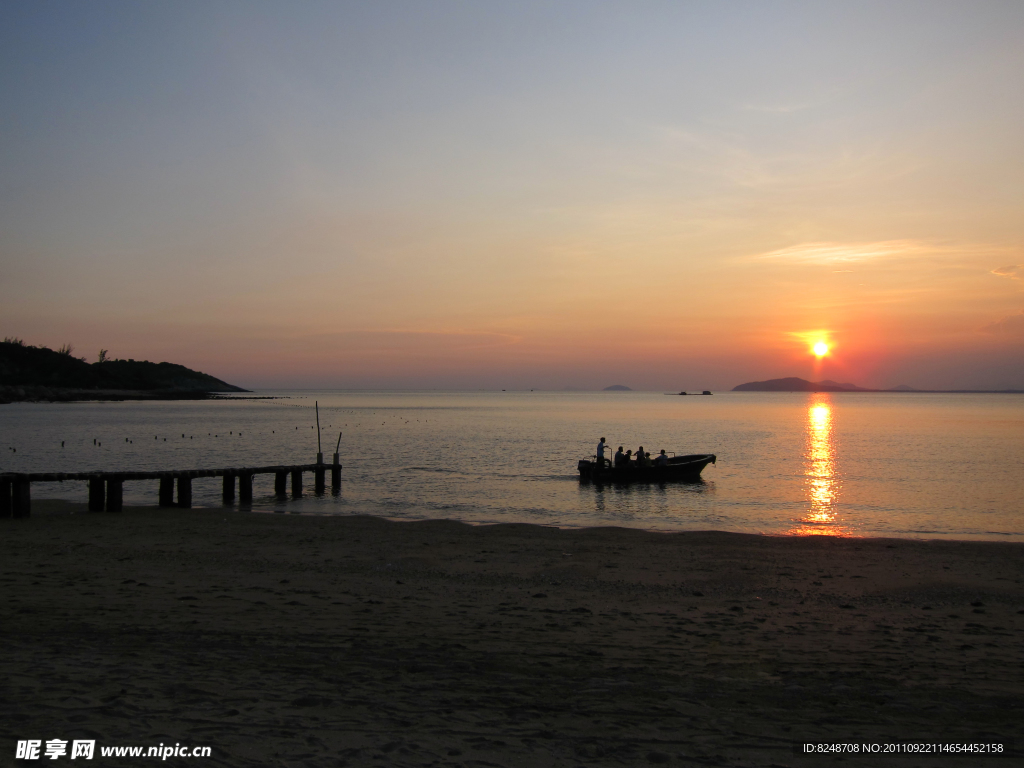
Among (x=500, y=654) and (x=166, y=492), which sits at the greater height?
(x=500, y=654)

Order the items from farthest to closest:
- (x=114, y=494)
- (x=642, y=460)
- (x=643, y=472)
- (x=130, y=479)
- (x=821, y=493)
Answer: (x=642, y=460)
(x=643, y=472)
(x=821, y=493)
(x=130, y=479)
(x=114, y=494)

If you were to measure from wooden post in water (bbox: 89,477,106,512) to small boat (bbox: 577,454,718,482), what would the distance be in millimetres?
20293

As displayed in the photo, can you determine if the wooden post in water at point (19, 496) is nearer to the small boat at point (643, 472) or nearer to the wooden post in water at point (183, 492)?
the wooden post in water at point (183, 492)

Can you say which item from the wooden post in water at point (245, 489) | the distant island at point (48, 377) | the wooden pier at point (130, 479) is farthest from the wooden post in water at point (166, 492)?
the distant island at point (48, 377)

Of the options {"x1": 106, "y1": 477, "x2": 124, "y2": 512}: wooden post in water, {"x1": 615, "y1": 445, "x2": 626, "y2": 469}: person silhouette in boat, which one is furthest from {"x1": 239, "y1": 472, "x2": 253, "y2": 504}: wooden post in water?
{"x1": 615, "y1": 445, "x2": 626, "y2": 469}: person silhouette in boat

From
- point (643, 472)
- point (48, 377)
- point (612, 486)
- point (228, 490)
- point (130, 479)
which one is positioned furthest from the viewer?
point (48, 377)

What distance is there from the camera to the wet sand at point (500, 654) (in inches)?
228

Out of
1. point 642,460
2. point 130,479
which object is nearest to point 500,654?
point 130,479

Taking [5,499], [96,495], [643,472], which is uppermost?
[5,499]

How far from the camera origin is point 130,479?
73.3 feet

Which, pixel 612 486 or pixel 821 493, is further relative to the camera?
pixel 612 486

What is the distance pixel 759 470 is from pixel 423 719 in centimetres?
3947

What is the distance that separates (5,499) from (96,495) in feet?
7.84

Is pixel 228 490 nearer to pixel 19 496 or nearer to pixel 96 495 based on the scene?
pixel 96 495
